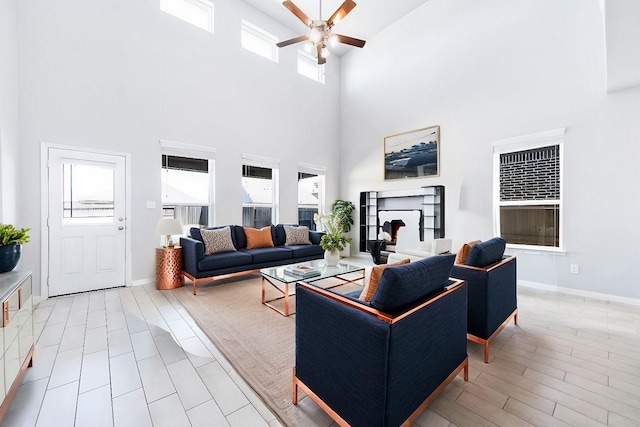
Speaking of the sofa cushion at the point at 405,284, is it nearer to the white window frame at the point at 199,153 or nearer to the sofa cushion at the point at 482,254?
the sofa cushion at the point at 482,254

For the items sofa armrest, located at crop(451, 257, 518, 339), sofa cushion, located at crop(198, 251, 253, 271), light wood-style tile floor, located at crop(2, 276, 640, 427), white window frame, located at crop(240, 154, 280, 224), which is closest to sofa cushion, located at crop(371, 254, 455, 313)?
light wood-style tile floor, located at crop(2, 276, 640, 427)

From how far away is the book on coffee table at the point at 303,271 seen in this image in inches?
127

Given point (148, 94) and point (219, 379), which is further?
point (148, 94)

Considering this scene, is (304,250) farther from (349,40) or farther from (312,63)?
(312,63)

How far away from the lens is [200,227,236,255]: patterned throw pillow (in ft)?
13.6

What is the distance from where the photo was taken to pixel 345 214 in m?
6.64

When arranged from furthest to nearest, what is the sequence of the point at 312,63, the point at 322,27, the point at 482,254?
1. the point at 312,63
2. the point at 322,27
3. the point at 482,254

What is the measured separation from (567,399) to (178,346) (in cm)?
285

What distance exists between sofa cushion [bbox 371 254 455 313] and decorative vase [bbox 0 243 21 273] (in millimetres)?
2497

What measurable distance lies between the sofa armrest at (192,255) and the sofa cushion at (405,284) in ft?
10.2

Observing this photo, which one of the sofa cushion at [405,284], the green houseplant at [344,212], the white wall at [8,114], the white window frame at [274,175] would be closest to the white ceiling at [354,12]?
the white window frame at [274,175]

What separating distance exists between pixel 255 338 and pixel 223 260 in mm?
1748

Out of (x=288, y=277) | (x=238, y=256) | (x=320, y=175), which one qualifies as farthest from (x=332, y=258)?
(x=320, y=175)

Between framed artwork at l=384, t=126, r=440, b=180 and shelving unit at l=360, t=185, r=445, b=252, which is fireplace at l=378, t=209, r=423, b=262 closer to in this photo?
shelving unit at l=360, t=185, r=445, b=252
